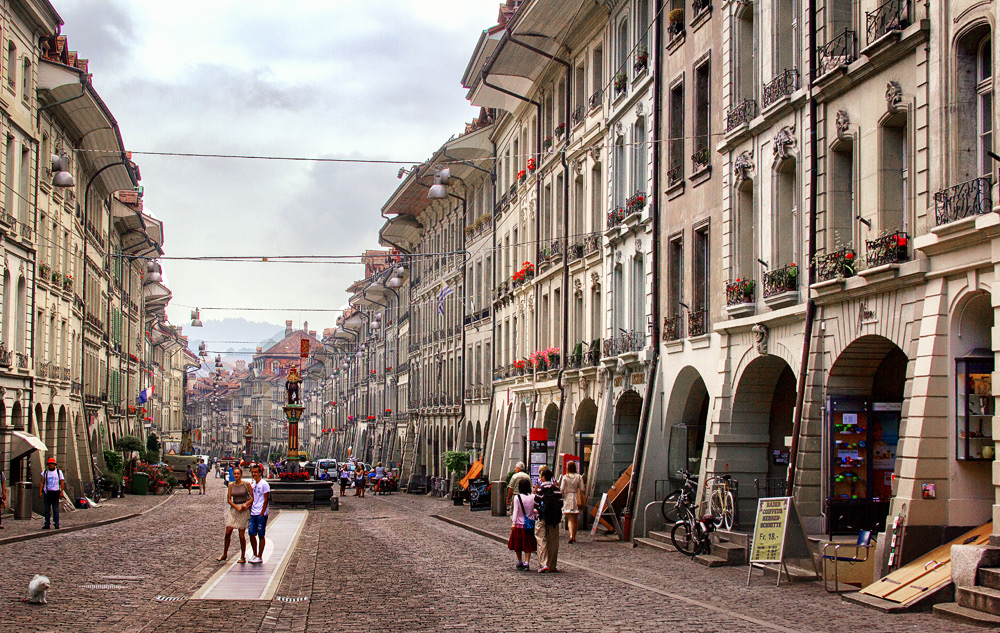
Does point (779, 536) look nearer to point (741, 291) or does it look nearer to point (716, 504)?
point (716, 504)

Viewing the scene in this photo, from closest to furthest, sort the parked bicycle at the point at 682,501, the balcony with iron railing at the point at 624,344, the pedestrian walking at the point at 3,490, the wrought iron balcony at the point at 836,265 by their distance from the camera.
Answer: the wrought iron balcony at the point at 836,265, the parked bicycle at the point at 682,501, the balcony with iron railing at the point at 624,344, the pedestrian walking at the point at 3,490

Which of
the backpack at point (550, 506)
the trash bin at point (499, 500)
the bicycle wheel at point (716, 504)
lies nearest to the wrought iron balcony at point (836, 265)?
the bicycle wheel at point (716, 504)

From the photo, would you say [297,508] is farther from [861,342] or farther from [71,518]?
[861,342]

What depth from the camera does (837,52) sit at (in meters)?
19.5

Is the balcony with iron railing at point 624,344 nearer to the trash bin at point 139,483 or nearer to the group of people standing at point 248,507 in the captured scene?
the group of people standing at point 248,507

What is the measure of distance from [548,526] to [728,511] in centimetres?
438

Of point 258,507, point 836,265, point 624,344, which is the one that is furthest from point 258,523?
point 624,344

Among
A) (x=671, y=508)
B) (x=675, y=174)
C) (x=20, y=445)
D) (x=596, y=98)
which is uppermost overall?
(x=596, y=98)

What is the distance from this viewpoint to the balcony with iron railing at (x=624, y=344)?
3028cm

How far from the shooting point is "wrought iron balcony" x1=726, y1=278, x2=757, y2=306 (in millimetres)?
22953

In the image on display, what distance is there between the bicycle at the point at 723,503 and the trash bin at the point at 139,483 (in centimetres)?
4068

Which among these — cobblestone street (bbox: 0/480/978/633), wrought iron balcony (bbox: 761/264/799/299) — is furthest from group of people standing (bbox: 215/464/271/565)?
wrought iron balcony (bbox: 761/264/799/299)

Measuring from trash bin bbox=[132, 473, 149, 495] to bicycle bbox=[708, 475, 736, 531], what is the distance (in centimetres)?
4068

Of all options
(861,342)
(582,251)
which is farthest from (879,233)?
(582,251)
